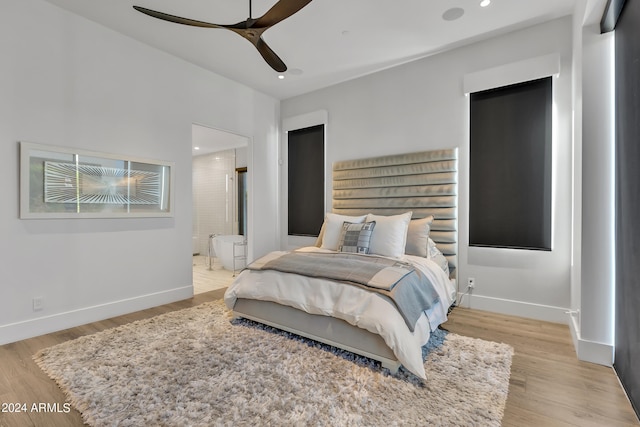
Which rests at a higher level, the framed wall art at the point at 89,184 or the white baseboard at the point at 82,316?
the framed wall art at the point at 89,184

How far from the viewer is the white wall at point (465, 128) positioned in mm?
2965

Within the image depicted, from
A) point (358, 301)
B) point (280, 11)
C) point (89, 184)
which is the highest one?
point (280, 11)

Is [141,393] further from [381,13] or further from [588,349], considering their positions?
[381,13]

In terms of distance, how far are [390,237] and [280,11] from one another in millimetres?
2198

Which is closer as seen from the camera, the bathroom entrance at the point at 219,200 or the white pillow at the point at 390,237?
the white pillow at the point at 390,237

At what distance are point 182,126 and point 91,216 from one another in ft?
4.90

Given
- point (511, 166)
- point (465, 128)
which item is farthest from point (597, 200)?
point (465, 128)

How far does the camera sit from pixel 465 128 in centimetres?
347

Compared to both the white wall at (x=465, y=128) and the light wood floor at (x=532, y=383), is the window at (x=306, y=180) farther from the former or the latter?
the light wood floor at (x=532, y=383)

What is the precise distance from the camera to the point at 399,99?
13.0 feet

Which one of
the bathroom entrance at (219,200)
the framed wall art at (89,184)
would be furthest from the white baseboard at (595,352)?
the bathroom entrance at (219,200)

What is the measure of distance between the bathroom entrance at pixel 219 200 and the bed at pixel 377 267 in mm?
2531

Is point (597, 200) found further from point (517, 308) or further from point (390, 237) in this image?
point (390, 237)

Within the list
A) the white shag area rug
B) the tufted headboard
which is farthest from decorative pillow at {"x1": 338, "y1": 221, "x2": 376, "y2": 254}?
the white shag area rug
